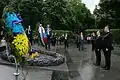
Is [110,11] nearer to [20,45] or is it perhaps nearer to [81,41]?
[81,41]

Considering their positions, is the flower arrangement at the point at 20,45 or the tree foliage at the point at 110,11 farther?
the tree foliage at the point at 110,11

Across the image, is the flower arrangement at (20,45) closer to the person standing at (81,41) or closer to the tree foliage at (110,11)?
the person standing at (81,41)

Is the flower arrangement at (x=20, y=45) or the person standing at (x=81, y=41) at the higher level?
the flower arrangement at (x=20, y=45)

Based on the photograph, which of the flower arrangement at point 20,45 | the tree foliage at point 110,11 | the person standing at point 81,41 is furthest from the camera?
the tree foliage at point 110,11

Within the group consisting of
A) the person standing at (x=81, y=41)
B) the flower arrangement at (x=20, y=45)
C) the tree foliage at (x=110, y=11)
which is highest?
the tree foliage at (x=110, y=11)

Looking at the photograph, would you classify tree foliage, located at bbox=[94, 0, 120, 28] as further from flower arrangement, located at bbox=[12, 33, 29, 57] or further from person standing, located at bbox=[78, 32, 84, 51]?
flower arrangement, located at bbox=[12, 33, 29, 57]

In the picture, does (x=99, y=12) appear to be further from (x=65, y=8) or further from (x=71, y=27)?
(x=71, y=27)

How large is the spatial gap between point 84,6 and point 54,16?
34.9 m

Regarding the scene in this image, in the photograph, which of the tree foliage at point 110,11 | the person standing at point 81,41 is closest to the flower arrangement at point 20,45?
the person standing at point 81,41

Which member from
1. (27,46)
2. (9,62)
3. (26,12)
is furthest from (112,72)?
(26,12)

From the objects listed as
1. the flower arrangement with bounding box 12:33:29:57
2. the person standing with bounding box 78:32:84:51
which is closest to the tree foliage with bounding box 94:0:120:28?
the person standing with bounding box 78:32:84:51

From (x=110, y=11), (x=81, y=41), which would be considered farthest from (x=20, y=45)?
(x=110, y=11)

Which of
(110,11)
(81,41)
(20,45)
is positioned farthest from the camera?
(110,11)

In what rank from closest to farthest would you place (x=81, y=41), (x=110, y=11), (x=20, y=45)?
(x=20, y=45) < (x=81, y=41) < (x=110, y=11)
